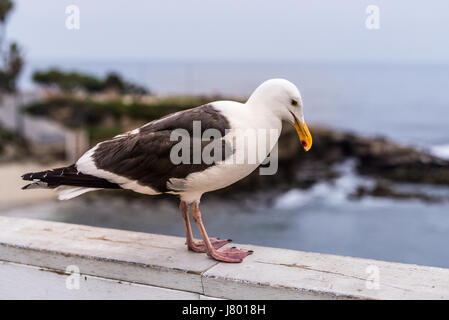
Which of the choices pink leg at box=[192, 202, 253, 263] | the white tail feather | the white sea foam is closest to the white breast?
pink leg at box=[192, 202, 253, 263]

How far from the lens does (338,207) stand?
88.6ft

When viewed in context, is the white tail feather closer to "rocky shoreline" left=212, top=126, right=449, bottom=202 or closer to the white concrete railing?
the white concrete railing

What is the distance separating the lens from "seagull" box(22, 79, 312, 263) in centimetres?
169

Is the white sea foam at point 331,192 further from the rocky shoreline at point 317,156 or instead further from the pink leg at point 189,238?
the pink leg at point 189,238

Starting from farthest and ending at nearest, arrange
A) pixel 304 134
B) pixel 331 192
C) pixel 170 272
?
pixel 331 192 < pixel 304 134 < pixel 170 272

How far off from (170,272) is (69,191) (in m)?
0.47

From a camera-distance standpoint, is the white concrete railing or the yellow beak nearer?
the white concrete railing

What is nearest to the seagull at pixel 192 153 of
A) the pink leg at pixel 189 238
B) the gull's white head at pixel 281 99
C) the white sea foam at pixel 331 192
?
the gull's white head at pixel 281 99

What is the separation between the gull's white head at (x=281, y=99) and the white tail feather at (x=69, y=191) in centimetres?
67

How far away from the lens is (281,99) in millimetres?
1715

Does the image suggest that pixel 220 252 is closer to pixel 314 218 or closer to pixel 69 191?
pixel 69 191

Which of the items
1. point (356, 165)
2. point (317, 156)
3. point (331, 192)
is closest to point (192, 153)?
point (356, 165)

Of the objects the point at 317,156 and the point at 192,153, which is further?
the point at 317,156
